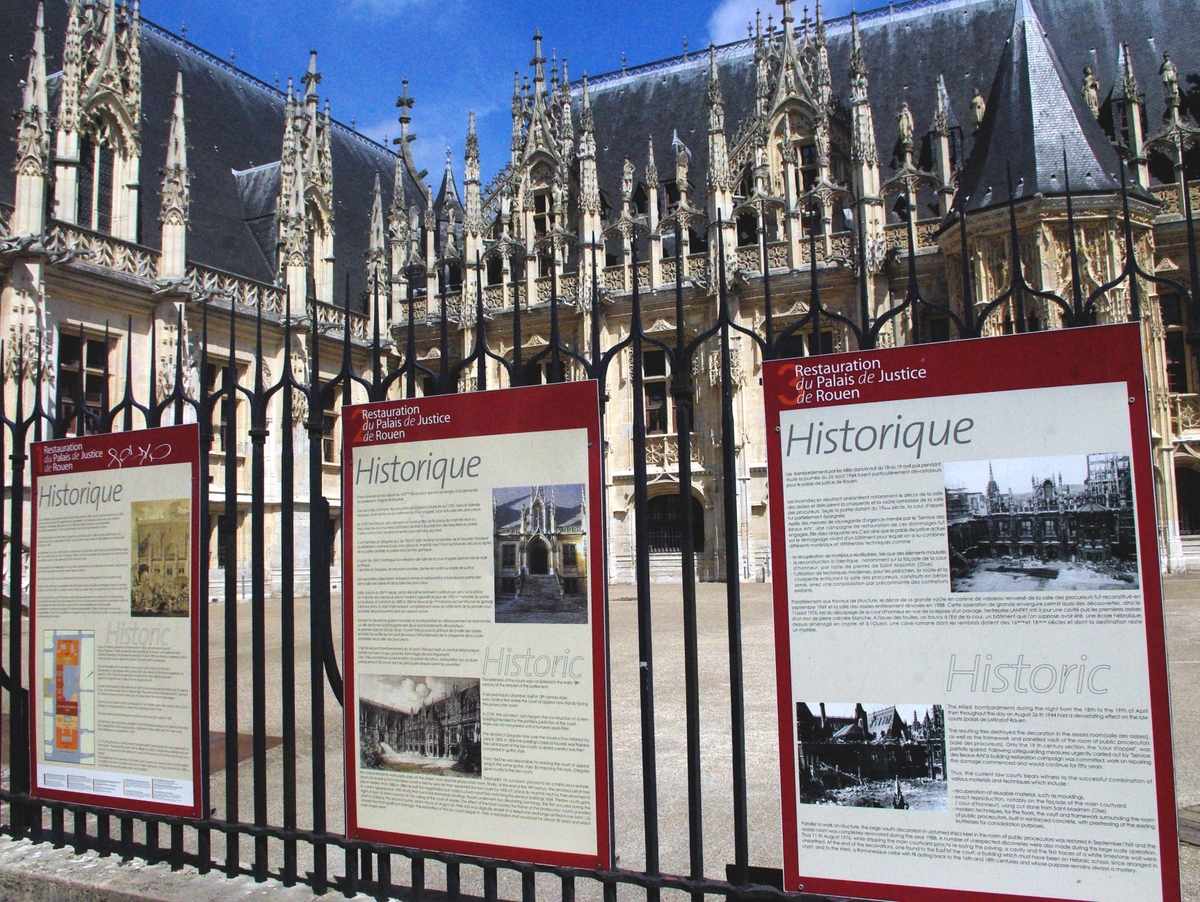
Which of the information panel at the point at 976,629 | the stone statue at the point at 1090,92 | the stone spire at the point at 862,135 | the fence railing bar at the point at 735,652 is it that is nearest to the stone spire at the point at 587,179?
the stone spire at the point at 862,135

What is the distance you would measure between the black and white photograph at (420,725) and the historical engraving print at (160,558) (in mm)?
962

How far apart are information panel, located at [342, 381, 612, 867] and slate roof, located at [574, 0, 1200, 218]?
20.4 m

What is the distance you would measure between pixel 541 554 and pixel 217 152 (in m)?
25.6

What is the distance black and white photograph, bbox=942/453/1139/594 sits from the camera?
238 cm

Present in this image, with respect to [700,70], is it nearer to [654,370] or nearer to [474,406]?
[654,370]

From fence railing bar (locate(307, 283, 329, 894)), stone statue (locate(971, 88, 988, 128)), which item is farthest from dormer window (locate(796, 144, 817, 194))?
fence railing bar (locate(307, 283, 329, 894))

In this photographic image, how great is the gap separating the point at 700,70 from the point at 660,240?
25.2 ft

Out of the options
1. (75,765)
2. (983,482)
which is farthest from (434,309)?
(983,482)

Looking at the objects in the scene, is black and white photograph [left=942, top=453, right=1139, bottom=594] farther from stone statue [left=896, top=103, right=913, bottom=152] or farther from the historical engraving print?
stone statue [left=896, top=103, right=913, bottom=152]

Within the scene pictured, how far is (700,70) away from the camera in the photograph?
91.5ft

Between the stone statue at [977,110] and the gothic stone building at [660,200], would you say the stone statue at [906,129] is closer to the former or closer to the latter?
the gothic stone building at [660,200]

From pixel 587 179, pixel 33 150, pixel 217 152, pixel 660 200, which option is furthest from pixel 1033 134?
pixel 217 152

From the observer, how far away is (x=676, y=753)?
569 centimetres

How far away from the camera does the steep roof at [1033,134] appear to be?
1831 cm
